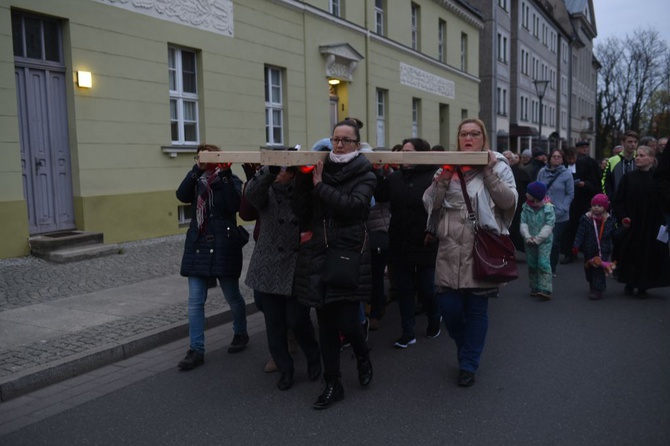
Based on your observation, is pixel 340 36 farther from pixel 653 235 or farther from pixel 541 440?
pixel 541 440

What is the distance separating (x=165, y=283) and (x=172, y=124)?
511 cm

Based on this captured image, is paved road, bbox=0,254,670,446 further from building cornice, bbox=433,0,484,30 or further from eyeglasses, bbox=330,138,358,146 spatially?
building cornice, bbox=433,0,484,30

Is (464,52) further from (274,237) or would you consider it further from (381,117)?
(274,237)

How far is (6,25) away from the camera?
359 inches

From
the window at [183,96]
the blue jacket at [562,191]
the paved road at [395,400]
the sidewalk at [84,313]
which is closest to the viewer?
the paved road at [395,400]

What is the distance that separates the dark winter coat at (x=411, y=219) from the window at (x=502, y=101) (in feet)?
106

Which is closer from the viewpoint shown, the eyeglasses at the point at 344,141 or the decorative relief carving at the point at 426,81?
the eyeglasses at the point at 344,141

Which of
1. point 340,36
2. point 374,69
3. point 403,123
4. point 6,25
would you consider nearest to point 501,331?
point 6,25

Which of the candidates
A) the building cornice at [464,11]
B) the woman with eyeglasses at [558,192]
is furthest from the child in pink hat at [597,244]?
the building cornice at [464,11]

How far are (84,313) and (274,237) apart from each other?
296 centimetres

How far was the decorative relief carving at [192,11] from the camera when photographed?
11.2m

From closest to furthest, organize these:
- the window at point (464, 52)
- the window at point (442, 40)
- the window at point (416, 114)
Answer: the window at point (416, 114) → the window at point (442, 40) → the window at point (464, 52)

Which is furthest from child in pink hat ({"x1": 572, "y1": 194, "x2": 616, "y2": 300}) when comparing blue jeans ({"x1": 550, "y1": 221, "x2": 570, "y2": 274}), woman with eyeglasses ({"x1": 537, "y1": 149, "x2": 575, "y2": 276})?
woman with eyeglasses ({"x1": 537, "y1": 149, "x2": 575, "y2": 276})

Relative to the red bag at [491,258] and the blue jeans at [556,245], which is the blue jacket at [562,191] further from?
the red bag at [491,258]
